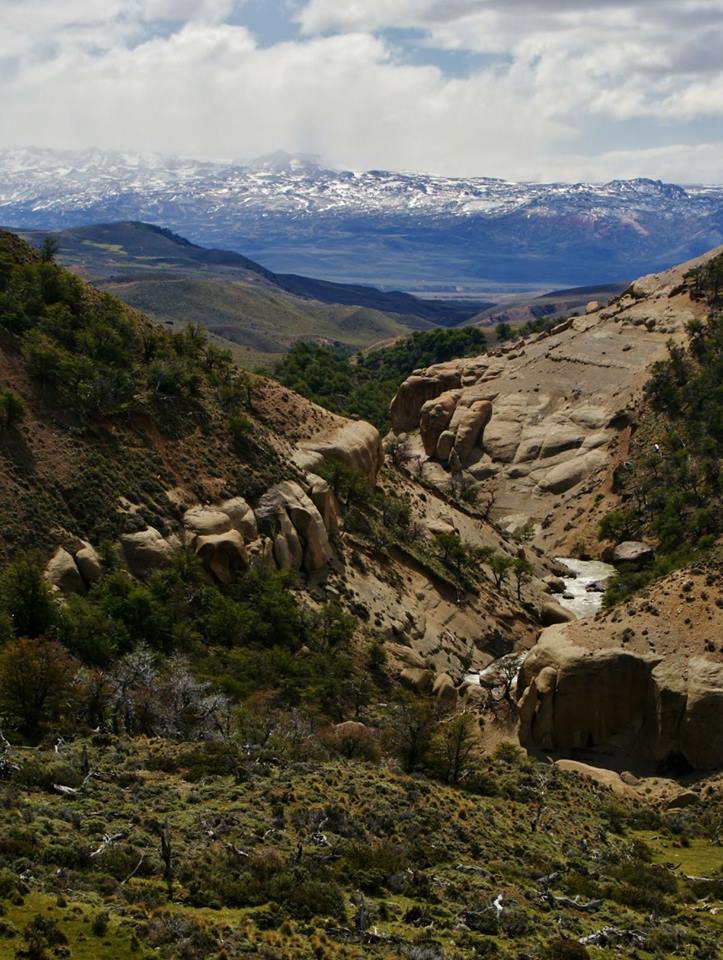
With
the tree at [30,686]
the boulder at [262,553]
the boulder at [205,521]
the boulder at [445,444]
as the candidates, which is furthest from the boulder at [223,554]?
the boulder at [445,444]

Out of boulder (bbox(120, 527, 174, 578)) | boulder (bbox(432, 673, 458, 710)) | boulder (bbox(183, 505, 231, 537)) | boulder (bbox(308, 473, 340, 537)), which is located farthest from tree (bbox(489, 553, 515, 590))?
boulder (bbox(120, 527, 174, 578))

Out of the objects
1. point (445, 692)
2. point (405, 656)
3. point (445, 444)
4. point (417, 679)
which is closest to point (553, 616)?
point (405, 656)

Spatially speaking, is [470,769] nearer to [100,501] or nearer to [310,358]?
[100,501]

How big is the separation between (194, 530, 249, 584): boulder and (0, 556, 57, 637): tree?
12.0m

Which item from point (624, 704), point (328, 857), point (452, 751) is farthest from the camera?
point (624, 704)

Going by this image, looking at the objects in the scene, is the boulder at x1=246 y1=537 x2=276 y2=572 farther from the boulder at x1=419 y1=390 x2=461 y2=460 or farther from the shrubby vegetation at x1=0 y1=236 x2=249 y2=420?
the boulder at x1=419 y1=390 x2=461 y2=460

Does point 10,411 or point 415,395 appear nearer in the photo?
point 10,411

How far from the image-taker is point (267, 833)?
3184cm

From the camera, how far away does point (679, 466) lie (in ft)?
310

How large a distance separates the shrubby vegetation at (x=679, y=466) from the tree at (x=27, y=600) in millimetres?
38987

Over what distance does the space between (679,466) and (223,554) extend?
48.7 metres

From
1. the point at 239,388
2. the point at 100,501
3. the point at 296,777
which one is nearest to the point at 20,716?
the point at 296,777

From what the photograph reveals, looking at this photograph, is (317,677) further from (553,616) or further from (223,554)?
(553,616)

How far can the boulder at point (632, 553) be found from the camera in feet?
282
